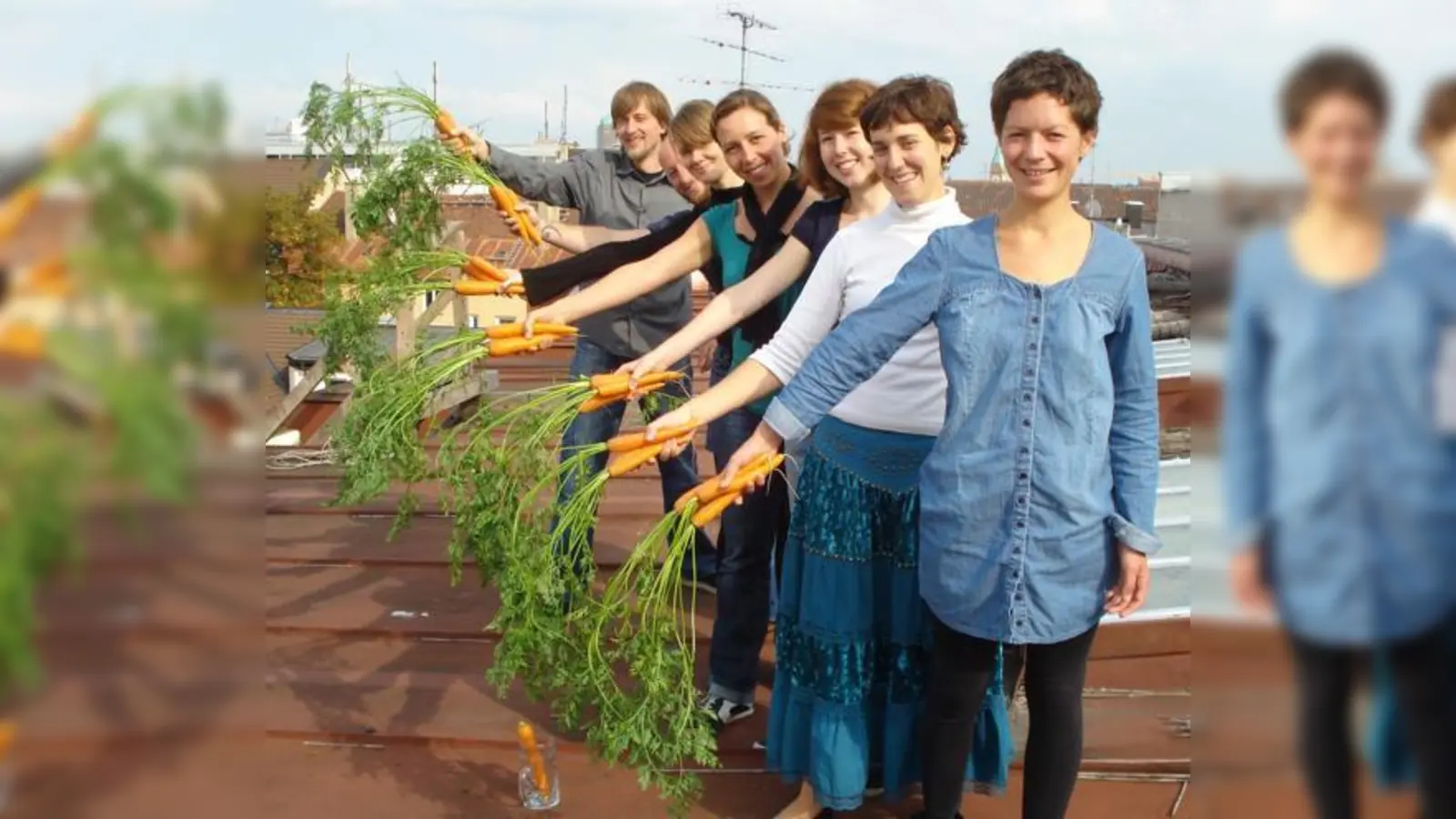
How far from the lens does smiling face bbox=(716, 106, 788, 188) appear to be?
2969 millimetres

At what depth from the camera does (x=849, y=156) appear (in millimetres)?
2748

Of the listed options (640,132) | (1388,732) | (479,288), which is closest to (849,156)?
(479,288)

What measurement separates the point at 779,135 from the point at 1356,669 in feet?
7.65

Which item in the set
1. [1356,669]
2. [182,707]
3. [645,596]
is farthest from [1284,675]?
[645,596]

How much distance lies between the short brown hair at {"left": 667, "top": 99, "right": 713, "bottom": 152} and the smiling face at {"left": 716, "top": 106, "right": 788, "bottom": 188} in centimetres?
36

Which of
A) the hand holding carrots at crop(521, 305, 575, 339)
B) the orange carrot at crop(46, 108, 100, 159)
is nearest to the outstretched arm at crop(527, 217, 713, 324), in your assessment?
the hand holding carrots at crop(521, 305, 575, 339)

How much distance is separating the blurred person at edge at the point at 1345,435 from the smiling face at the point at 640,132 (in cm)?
333

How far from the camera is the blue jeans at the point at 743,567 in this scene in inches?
126

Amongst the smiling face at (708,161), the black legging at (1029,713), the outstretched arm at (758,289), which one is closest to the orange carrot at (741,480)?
the black legging at (1029,713)

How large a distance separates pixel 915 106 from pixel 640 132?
1767 millimetres

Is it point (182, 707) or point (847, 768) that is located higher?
point (182, 707)

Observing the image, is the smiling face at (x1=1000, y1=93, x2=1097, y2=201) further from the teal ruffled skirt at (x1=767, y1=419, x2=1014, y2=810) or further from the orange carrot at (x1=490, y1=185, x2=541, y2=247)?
the orange carrot at (x1=490, y1=185, x2=541, y2=247)

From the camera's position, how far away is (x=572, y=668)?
2.71 meters

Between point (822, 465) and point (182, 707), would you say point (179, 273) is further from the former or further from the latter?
point (822, 465)
